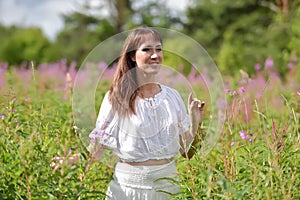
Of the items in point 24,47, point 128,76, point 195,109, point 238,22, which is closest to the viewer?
point 195,109

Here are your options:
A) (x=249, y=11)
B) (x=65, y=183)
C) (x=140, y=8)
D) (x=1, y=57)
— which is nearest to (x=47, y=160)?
(x=65, y=183)

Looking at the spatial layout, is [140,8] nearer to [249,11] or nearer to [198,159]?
[249,11]

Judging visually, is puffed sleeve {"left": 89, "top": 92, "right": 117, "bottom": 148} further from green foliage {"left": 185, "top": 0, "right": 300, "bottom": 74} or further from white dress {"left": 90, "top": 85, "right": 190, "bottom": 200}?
green foliage {"left": 185, "top": 0, "right": 300, "bottom": 74}

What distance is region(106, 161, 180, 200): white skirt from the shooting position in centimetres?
201

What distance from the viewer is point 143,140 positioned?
6.63 ft

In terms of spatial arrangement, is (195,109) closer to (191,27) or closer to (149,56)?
(149,56)

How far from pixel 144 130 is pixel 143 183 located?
0.73 ft

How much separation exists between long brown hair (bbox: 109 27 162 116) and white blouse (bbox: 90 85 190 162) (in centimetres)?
3

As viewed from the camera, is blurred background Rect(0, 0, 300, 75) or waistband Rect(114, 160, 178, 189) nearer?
waistband Rect(114, 160, 178, 189)

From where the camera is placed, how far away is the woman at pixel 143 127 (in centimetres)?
201

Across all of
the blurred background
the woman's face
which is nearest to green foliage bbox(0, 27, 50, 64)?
the blurred background

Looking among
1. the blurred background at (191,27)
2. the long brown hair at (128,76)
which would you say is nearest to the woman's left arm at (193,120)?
Result: the long brown hair at (128,76)

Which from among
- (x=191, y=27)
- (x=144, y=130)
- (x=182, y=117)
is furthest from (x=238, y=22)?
(x=144, y=130)

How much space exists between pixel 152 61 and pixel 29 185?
70cm
